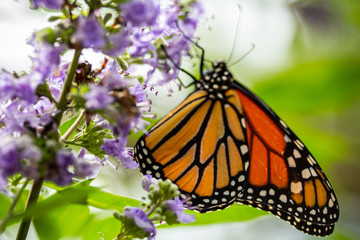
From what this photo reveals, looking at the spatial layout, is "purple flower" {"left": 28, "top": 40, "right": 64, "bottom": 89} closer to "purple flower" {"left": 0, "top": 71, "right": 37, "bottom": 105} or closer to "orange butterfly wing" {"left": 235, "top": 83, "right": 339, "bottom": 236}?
"purple flower" {"left": 0, "top": 71, "right": 37, "bottom": 105}

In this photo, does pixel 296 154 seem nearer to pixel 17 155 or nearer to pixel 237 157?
pixel 237 157

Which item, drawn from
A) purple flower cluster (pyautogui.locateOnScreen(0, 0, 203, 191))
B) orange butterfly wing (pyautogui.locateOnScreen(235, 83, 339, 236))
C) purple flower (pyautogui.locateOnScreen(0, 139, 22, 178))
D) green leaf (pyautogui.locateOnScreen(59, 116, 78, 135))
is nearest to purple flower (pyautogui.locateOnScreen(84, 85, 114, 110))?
purple flower cluster (pyautogui.locateOnScreen(0, 0, 203, 191))

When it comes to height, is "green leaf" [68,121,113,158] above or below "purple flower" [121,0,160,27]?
below

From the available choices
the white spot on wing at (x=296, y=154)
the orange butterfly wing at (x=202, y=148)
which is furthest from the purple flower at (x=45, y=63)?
the white spot on wing at (x=296, y=154)

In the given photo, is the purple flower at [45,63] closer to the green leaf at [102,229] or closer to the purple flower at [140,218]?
the purple flower at [140,218]

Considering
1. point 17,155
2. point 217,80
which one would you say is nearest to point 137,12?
point 17,155

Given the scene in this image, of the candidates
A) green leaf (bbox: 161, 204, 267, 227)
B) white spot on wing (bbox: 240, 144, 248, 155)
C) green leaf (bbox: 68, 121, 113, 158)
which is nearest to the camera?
green leaf (bbox: 68, 121, 113, 158)

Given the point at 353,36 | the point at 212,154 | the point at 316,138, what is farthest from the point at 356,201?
the point at 212,154

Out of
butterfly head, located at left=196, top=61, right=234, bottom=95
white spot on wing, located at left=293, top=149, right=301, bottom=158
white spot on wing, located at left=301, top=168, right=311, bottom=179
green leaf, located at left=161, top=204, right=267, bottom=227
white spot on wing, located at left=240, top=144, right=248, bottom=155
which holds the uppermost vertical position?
butterfly head, located at left=196, top=61, right=234, bottom=95
